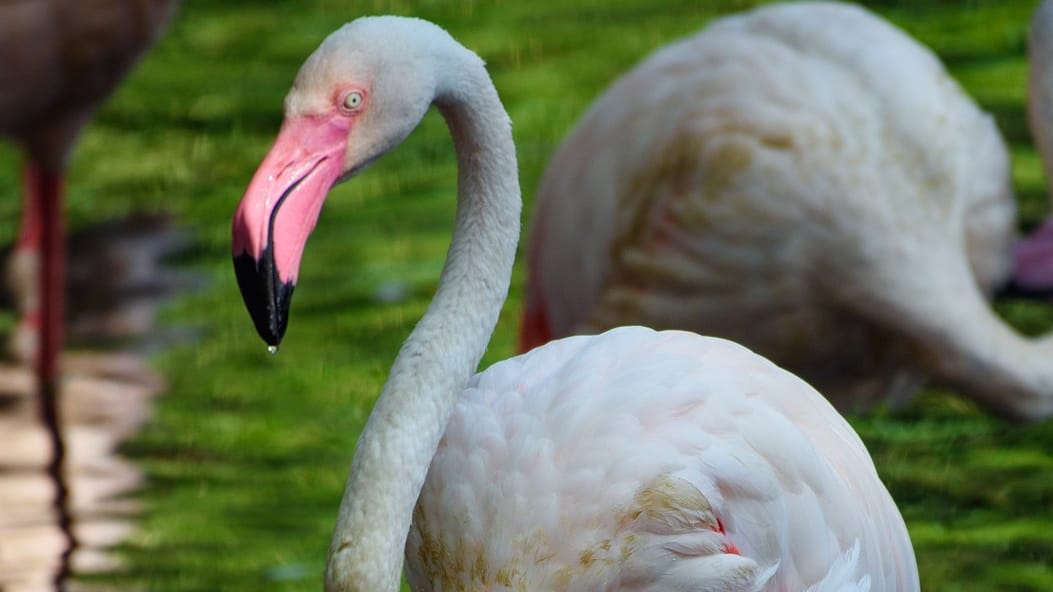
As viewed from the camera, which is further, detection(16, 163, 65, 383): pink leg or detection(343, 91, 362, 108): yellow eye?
detection(16, 163, 65, 383): pink leg

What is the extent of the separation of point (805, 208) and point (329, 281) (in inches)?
83.1

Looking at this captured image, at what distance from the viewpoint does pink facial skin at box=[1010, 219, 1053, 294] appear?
4.87 metres

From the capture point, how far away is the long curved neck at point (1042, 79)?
15.3 ft

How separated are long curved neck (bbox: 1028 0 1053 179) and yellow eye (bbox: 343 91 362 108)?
8.33 ft

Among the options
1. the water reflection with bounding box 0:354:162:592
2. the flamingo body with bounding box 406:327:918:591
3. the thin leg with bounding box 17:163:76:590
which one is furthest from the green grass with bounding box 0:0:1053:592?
the flamingo body with bounding box 406:327:918:591

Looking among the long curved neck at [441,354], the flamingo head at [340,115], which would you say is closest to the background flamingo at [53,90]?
the long curved neck at [441,354]

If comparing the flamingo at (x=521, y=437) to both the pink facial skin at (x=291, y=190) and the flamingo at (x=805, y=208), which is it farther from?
the flamingo at (x=805, y=208)

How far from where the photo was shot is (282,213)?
253 cm

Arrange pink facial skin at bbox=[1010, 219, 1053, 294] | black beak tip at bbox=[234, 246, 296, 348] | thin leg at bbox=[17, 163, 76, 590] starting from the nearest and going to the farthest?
black beak tip at bbox=[234, 246, 296, 348], pink facial skin at bbox=[1010, 219, 1053, 294], thin leg at bbox=[17, 163, 76, 590]

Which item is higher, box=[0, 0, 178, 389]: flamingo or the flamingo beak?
the flamingo beak

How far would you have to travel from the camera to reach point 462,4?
8578 mm

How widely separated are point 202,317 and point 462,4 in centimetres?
304

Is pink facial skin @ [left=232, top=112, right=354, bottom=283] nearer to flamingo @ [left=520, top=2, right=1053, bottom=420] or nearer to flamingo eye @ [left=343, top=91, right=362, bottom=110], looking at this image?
flamingo eye @ [left=343, top=91, right=362, bottom=110]

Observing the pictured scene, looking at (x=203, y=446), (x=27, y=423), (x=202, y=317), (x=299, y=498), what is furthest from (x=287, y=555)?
(x=202, y=317)
